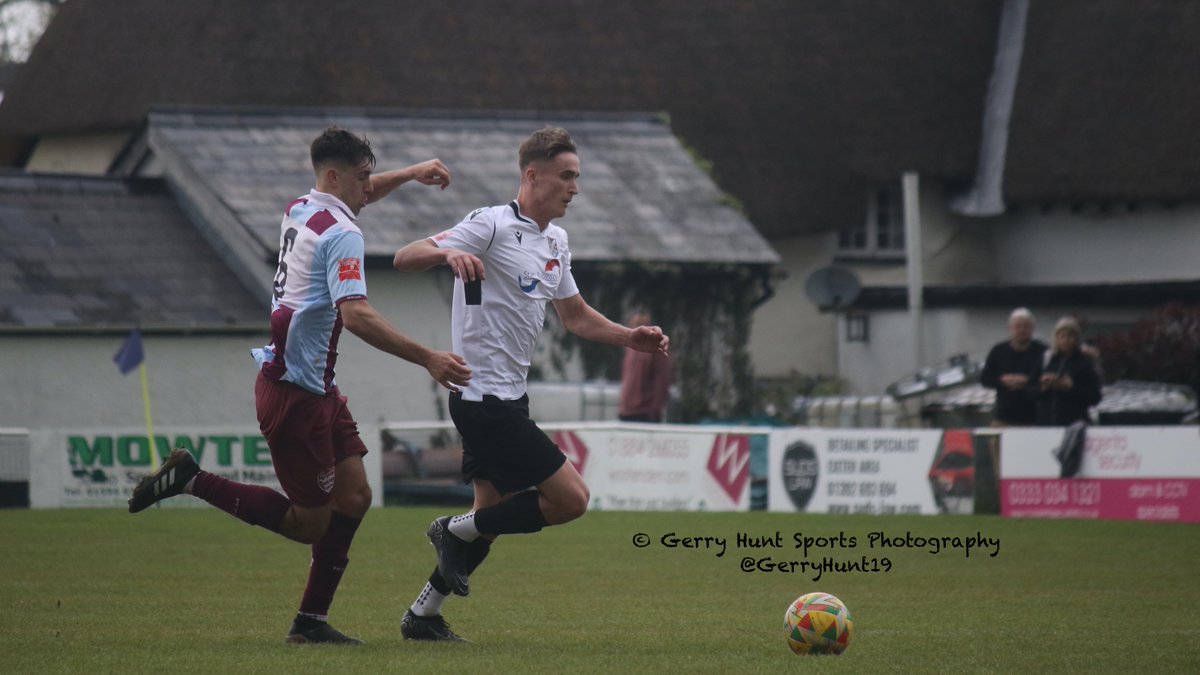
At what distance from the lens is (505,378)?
327 inches

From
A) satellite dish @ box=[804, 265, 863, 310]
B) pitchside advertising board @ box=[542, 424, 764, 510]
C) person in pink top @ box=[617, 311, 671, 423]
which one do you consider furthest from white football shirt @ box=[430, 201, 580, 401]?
satellite dish @ box=[804, 265, 863, 310]

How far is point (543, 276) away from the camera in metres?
8.42

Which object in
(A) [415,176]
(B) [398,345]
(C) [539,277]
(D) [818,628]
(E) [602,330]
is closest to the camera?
(B) [398,345]

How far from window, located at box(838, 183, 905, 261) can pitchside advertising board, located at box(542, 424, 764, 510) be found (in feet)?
68.8

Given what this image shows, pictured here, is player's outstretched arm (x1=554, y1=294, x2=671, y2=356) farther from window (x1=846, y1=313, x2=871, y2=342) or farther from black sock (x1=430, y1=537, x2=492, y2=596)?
window (x1=846, y1=313, x2=871, y2=342)

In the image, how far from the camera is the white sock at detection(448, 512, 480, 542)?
837cm

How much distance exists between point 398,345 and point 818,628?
7.18 feet

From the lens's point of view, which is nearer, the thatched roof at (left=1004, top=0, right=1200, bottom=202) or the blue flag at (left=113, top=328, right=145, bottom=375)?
the blue flag at (left=113, top=328, right=145, bottom=375)

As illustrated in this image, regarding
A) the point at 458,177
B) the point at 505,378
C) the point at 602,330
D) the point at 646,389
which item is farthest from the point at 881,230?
the point at 505,378

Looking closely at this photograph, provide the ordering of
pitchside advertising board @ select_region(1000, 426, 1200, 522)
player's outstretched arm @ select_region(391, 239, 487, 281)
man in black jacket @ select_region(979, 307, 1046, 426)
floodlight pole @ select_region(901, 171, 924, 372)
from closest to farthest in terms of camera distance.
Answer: player's outstretched arm @ select_region(391, 239, 487, 281)
pitchside advertising board @ select_region(1000, 426, 1200, 522)
man in black jacket @ select_region(979, 307, 1046, 426)
floodlight pole @ select_region(901, 171, 924, 372)

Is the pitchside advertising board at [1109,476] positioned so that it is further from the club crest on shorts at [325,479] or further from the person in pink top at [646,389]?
the club crest on shorts at [325,479]

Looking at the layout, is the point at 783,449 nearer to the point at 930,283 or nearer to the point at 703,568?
the point at 703,568

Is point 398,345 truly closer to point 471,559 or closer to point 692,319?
point 471,559

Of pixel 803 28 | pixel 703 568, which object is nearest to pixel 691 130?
pixel 803 28
